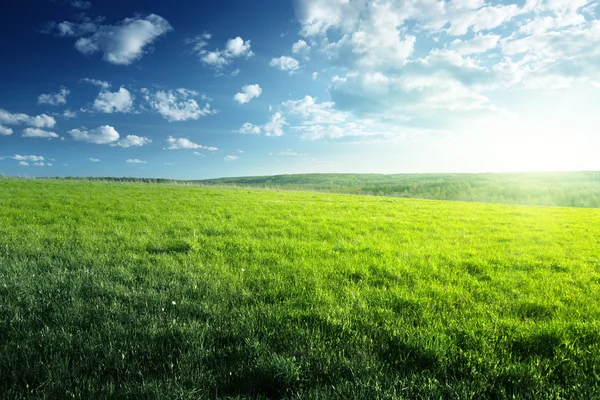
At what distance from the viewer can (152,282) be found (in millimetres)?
6348

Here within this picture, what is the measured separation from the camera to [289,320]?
4.84m

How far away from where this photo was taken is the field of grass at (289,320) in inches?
137

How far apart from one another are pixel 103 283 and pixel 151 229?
6223 mm

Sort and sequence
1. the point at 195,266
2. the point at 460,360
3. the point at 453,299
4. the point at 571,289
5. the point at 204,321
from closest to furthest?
the point at 460,360, the point at 204,321, the point at 453,299, the point at 571,289, the point at 195,266

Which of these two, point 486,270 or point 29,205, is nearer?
point 486,270

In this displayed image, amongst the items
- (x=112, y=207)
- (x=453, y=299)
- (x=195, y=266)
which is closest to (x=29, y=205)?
(x=112, y=207)

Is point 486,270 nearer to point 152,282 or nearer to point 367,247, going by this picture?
point 367,247

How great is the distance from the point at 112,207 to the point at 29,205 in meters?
4.12

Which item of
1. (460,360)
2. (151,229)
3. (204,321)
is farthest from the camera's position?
(151,229)

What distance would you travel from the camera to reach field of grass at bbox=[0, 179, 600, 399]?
11.4 ft

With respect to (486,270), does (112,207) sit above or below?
above

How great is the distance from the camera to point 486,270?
26.1 ft

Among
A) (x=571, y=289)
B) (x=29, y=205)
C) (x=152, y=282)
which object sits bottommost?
(x=571, y=289)

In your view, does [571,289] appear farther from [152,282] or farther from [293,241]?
[152,282]
